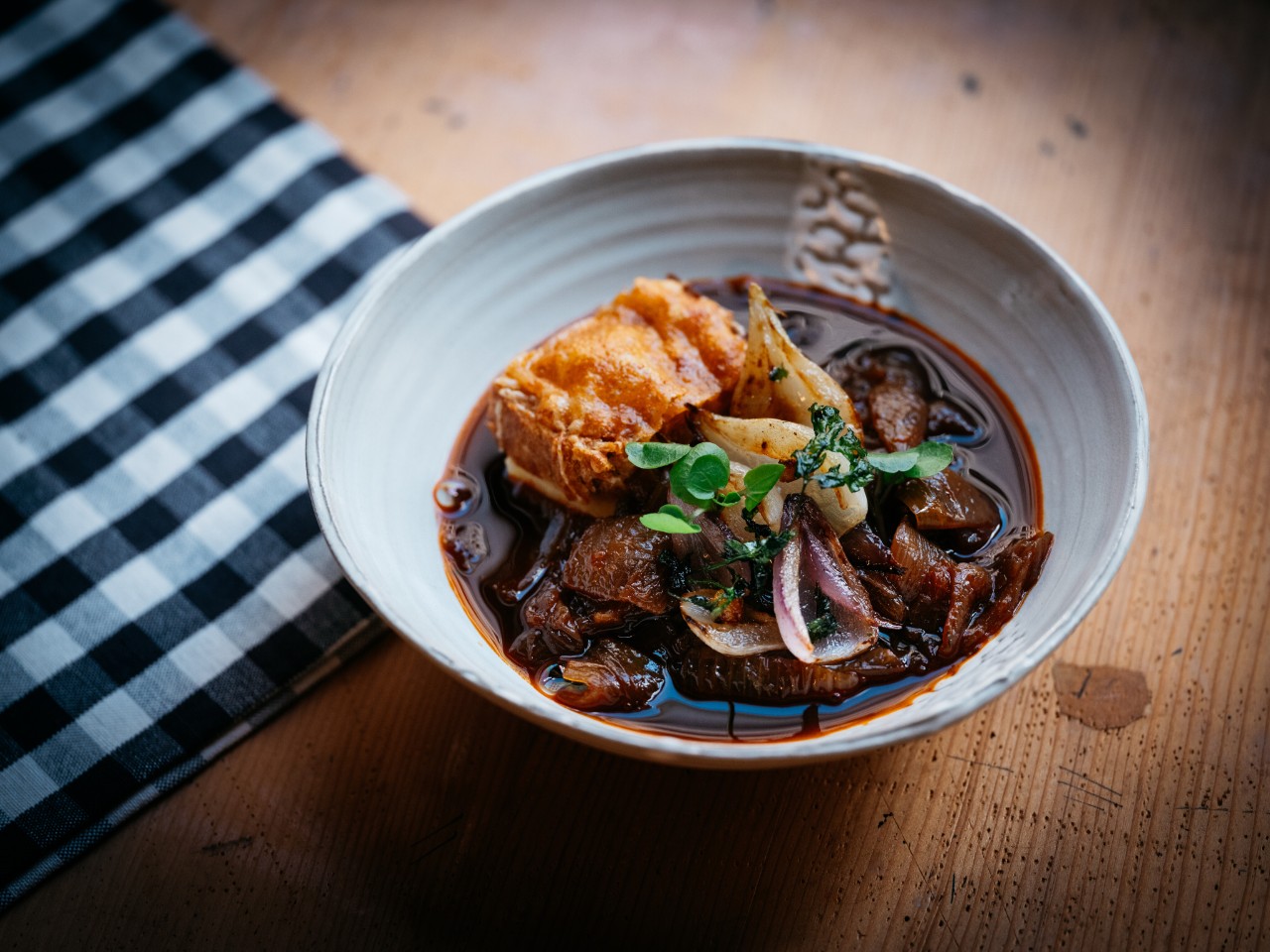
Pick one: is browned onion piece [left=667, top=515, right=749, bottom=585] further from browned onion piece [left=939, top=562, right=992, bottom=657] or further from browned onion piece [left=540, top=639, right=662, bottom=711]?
browned onion piece [left=939, top=562, right=992, bottom=657]

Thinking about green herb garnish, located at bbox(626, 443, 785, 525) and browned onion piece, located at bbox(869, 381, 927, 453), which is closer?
green herb garnish, located at bbox(626, 443, 785, 525)

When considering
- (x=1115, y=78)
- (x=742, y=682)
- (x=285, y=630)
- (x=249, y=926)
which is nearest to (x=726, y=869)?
(x=742, y=682)

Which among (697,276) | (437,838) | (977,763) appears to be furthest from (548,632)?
(697,276)

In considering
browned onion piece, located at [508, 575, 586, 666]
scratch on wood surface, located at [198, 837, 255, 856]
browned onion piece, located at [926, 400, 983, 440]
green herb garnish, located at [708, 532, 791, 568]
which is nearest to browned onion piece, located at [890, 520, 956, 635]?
green herb garnish, located at [708, 532, 791, 568]

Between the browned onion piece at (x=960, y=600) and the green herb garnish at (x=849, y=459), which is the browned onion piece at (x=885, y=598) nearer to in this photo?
the browned onion piece at (x=960, y=600)

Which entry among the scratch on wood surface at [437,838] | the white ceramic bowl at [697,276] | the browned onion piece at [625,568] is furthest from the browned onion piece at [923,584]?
the scratch on wood surface at [437,838]

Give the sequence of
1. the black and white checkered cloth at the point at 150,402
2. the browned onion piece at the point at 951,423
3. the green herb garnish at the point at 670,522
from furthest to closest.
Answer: the browned onion piece at the point at 951,423 < the black and white checkered cloth at the point at 150,402 < the green herb garnish at the point at 670,522
